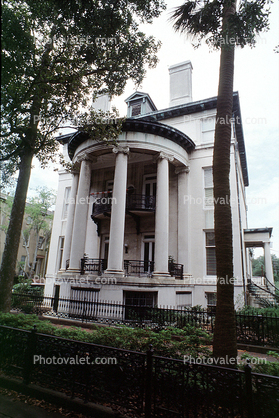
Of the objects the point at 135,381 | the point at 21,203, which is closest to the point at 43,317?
the point at 21,203

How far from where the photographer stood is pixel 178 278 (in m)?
16.2

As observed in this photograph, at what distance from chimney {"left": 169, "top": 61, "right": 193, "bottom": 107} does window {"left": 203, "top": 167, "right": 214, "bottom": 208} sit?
6.28m

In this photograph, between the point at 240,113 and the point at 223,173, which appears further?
the point at 240,113

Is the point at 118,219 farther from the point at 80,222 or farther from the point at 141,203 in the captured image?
the point at 141,203

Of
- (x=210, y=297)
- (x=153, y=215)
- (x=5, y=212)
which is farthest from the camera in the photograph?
(x=5, y=212)

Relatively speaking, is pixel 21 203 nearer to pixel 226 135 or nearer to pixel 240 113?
pixel 226 135

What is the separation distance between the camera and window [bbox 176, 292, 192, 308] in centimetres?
1476

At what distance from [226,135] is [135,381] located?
5720mm

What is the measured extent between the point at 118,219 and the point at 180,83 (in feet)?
43.3

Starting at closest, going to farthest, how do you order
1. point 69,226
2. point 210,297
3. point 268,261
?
point 210,297
point 69,226
point 268,261

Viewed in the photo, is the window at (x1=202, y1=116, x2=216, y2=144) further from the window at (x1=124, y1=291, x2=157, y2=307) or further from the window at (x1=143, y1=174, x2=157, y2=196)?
the window at (x1=124, y1=291, x2=157, y2=307)

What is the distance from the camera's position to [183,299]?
15.2m

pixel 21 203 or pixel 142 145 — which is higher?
pixel 142 145

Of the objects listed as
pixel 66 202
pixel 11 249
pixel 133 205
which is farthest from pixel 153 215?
pixel 11 249
